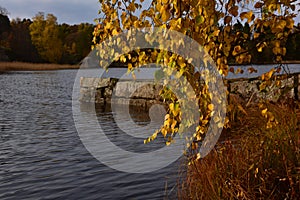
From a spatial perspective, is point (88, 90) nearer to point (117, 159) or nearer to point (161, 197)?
point (117, 159)

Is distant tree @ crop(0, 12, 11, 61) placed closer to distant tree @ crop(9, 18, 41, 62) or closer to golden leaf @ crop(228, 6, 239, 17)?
distant tree @ crop(9, 18, 41, 62)

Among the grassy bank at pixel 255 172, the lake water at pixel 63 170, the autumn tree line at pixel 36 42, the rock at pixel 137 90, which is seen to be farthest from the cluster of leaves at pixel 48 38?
the grassy bank at pixel 255 172

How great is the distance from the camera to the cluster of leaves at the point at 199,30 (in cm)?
274

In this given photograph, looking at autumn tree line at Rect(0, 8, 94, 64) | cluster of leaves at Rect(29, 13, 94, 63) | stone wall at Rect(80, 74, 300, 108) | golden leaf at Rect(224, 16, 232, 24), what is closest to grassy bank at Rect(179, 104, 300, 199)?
golden leaf at Rect(224, 16, 232, 24)

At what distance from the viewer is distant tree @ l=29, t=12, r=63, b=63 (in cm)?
7288

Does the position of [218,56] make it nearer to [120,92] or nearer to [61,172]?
[61,172]

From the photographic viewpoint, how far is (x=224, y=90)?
317 cm

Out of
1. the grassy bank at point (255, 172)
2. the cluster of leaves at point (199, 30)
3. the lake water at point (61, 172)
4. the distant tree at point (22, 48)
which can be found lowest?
the lake water at point (61, 172)

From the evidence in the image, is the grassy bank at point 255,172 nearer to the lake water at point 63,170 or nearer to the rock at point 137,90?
the lake water at point 63,170

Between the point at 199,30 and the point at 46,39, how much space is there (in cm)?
7366

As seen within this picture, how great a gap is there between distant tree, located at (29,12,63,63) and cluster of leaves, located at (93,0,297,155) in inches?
2831

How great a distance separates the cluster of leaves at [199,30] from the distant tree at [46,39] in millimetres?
71917

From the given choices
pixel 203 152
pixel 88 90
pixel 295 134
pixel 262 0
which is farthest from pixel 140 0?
pixel 88 90

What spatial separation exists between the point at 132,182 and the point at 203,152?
74.6 inches
